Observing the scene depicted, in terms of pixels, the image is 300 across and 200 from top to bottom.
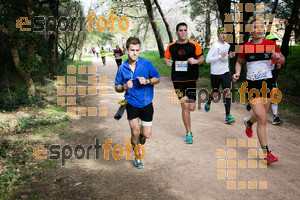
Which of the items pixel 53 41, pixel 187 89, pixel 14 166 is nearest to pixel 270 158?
pixel 187 89

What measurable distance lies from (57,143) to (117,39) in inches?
2663

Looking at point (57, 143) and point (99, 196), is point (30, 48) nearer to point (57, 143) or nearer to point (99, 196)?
point (57, 143)

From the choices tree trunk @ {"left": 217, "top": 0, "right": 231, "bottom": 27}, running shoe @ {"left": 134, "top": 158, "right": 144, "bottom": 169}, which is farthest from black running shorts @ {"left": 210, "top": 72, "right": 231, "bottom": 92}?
tree trunk @ {"left": 217, "top": 0, "right": 231, "bottom": 27}

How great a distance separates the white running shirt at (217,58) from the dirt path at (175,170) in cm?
155

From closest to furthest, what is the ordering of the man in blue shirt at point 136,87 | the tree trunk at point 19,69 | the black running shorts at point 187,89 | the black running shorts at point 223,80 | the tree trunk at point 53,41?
the man in blue shirt at point 136,87
the black running shorts at point 187,89
the black running shorts at point 223,80
the tree trunk at point 19,69
the tree trunk at point 53,41

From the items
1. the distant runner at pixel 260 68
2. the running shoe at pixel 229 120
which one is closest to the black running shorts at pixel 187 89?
the distant runner at pixel 260 68

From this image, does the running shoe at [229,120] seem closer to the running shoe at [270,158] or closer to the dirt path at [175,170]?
the dirt path at [175,170]

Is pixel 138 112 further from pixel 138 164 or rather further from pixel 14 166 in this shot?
pixel 14 166

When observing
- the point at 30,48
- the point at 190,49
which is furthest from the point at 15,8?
the point at 190,49

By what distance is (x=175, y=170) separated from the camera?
4660mm

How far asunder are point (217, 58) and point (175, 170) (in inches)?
135

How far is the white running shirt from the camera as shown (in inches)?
269

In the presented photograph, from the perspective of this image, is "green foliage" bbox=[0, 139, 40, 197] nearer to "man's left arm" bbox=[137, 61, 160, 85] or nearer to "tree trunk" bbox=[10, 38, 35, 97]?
"man's left arm" bbox=[137, 61, 160, 85]

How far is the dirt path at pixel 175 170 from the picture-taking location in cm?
396
